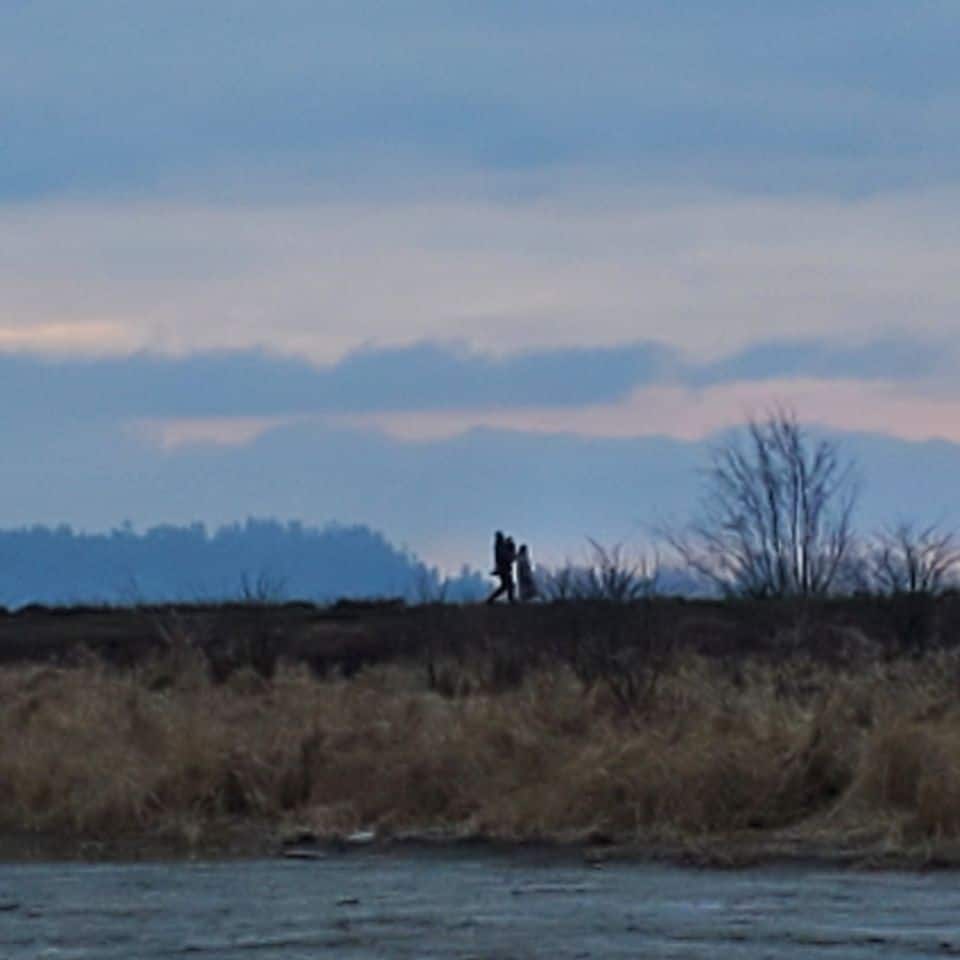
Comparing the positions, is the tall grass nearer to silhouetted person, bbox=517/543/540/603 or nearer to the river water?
the river water

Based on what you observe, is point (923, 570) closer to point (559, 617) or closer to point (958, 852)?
point (559, 617)

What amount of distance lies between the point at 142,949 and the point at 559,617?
20.9 m

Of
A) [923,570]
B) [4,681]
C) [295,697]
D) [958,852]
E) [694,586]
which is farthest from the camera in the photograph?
[694,586]

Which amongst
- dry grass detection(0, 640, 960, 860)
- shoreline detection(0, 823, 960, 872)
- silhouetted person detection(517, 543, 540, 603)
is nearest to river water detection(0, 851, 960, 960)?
shoreline detection(0, 823, 960, 872)

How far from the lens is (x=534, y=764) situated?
22.4 m

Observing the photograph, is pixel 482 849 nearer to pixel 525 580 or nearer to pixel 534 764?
pixel 534 764

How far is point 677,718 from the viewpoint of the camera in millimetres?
23531

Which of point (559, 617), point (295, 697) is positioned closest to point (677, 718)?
point (295, 697)

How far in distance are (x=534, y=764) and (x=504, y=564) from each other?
2614 centimetres

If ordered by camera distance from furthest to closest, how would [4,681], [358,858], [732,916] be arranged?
[4,681] < [358,858] < [732,916]

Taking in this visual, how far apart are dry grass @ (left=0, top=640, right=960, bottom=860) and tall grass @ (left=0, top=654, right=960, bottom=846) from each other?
20mm

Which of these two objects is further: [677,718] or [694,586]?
[694,586]

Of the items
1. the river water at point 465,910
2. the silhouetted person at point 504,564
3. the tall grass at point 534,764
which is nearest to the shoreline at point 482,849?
the tall grass at point 534,764

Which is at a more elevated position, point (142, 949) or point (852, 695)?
point (852, 695)
